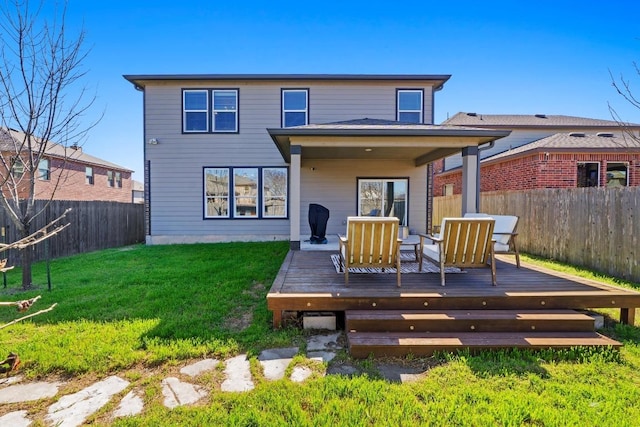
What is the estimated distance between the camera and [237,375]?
286cm

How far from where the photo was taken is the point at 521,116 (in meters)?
19.4

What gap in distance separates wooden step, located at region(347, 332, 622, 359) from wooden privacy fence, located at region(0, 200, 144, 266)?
8.48 meters

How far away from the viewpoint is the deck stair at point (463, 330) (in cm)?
320

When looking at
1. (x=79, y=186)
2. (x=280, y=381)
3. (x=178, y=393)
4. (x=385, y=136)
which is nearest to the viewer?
(x=178, y=393)

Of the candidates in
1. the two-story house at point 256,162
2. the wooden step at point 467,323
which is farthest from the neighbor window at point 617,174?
the wooden step at point 467,323

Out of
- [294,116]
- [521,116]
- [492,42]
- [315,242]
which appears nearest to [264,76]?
[294,116]

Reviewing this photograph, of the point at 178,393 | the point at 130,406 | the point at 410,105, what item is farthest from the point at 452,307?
the point at 410,105

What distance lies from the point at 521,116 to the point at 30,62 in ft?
73.5

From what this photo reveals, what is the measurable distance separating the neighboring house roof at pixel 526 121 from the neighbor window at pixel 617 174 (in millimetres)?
6029

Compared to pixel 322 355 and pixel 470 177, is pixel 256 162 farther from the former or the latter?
pixel 322 355

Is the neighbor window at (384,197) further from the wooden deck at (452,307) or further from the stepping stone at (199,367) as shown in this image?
the stepping stone at (199,367)

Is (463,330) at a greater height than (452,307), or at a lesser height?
lesser

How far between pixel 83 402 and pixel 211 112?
9789 mm

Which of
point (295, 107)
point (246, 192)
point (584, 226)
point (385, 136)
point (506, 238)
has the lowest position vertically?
point (506, 238)
